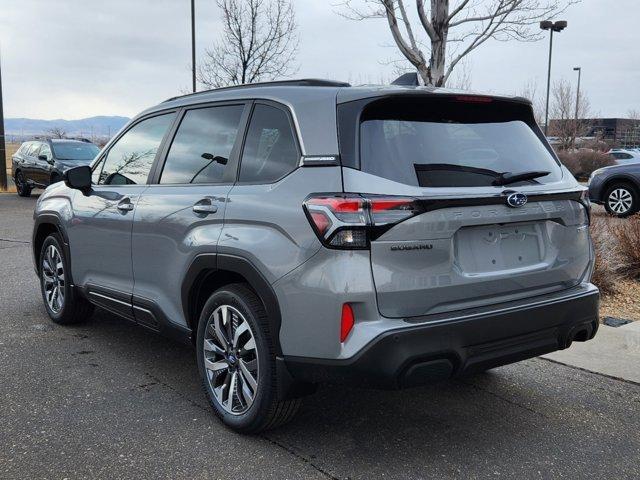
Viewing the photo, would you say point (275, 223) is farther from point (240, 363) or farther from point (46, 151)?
point (46, 151)

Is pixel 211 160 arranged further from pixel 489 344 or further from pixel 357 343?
pixel 489 344

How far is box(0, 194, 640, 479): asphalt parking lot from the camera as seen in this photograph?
3055mm

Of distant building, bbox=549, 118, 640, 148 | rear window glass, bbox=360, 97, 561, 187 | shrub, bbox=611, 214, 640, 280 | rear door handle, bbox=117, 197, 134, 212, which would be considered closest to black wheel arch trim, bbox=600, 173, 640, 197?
shrub, bbox=611, 214, 640, 280

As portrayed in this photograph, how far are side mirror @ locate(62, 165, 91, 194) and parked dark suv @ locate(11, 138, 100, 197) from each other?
41.7 ft

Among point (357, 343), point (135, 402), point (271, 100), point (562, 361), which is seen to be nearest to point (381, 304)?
point (357, 343)

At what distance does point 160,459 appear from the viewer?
310 centimetres

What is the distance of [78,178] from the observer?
15.4ft

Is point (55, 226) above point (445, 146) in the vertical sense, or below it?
below

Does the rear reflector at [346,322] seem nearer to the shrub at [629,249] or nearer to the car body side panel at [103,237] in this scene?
the car body side panel at [103,237]

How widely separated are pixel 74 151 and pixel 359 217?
1677 cm

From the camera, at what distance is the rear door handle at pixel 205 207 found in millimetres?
3474

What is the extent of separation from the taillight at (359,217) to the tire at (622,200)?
11903 millimetres

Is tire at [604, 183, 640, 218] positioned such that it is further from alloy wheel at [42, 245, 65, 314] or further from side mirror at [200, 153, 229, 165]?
side mirror at [200, 153, 229, 165]

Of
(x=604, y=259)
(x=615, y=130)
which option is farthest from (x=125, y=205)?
(x=615, y=130)
